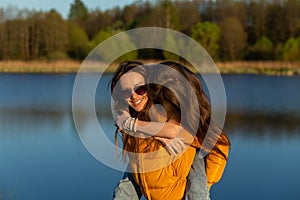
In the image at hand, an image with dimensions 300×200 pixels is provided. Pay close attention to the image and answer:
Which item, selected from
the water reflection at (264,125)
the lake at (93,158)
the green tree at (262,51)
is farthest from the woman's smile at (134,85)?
the green tree at (262,51)

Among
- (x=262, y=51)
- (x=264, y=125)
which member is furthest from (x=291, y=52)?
(x=264, y=125)

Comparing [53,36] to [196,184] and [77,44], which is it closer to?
[77,44]

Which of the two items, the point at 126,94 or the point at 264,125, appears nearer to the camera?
the point at 126,94

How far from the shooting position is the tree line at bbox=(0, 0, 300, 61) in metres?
25.7

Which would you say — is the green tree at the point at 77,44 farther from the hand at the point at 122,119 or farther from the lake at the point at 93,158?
the hand at the point at 122,119

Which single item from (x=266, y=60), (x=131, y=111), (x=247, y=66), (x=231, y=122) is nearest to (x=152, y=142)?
(x=131, y=111)

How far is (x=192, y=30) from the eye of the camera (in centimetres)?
2644

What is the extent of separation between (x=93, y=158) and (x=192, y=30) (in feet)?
70.9

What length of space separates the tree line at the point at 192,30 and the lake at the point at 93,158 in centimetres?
1449

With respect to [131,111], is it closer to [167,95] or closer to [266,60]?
[167,95]

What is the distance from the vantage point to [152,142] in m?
1.23

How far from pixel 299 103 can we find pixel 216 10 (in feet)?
72.3

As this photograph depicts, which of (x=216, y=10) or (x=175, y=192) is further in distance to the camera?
(x=216, y=10)

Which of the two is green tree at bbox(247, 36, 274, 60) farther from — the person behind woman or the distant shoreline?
the person behind woman
